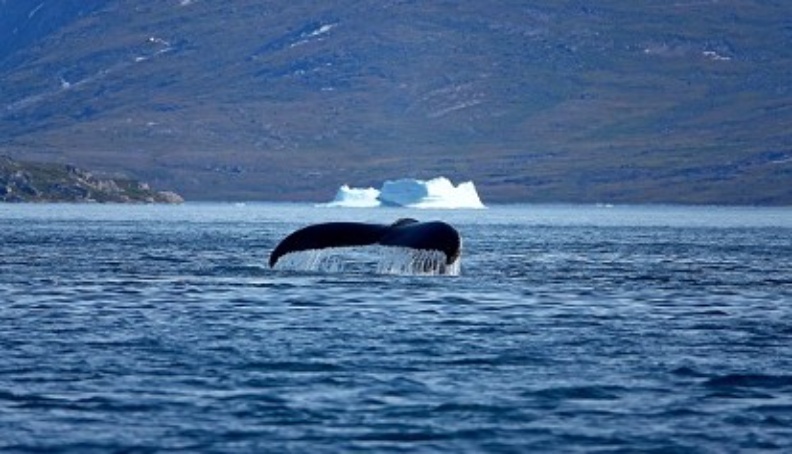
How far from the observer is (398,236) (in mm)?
38094

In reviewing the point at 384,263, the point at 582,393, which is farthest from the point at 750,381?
the point at 384,263

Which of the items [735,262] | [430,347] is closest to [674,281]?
[735,262]

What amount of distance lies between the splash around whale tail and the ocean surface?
1.01 meters

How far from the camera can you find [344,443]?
2069cm

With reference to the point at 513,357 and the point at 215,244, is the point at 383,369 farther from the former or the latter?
the point at 215,244

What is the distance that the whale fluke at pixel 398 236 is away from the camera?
37656 mm

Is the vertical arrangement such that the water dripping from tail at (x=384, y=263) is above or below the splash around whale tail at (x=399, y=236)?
below

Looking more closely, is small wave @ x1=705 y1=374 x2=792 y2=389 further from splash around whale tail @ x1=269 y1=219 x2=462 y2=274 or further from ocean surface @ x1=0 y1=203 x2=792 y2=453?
splash around whale tail @ x1=269 y1=219 x2=462 y2=274

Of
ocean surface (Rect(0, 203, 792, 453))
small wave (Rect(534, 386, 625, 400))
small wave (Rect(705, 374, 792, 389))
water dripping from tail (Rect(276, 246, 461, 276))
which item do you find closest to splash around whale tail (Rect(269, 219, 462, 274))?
water dripping from tail (Rect(276, 246, 461, 276))

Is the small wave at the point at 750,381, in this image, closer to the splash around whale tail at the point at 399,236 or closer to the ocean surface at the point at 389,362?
the ocean surface at the point at 389,362

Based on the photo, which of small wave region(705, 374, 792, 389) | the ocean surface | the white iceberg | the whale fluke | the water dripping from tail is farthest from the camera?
the white iceberg

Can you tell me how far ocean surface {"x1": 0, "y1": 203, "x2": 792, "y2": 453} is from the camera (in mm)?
21250

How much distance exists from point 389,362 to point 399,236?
11.5m

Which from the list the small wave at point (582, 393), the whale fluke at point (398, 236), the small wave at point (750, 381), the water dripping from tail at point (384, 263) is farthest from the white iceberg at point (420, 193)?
the small wave at point (582, 393)
